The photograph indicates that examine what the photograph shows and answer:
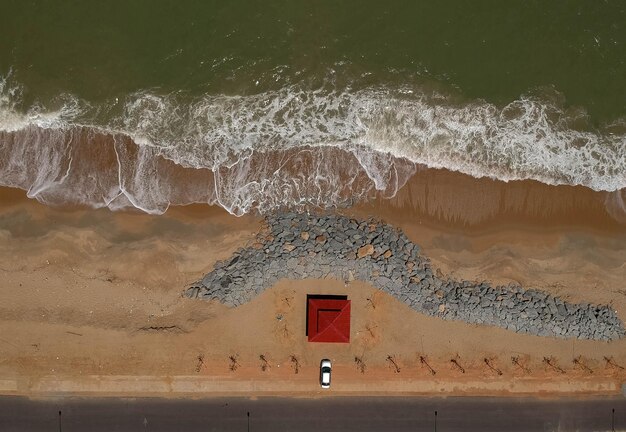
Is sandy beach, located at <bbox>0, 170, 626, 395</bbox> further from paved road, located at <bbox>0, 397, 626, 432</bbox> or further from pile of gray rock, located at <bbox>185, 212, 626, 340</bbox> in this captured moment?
paved road, located at <bbox>0, 397, 626, 432</bbox>

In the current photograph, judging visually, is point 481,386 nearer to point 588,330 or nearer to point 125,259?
point 588,330

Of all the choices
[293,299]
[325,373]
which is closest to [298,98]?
[293,299]

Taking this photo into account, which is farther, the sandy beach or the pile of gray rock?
the pile of gray rock

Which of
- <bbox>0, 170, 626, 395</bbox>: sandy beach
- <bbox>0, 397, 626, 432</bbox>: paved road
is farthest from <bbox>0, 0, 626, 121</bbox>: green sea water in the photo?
<bbox>0, 397, 626, 432</bbox>: paved road

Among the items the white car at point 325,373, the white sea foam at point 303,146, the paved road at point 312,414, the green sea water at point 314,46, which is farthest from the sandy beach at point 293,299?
the green sea water at point 314,46

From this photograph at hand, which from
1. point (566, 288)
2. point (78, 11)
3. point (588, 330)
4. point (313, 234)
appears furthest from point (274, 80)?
point (588, 330)
